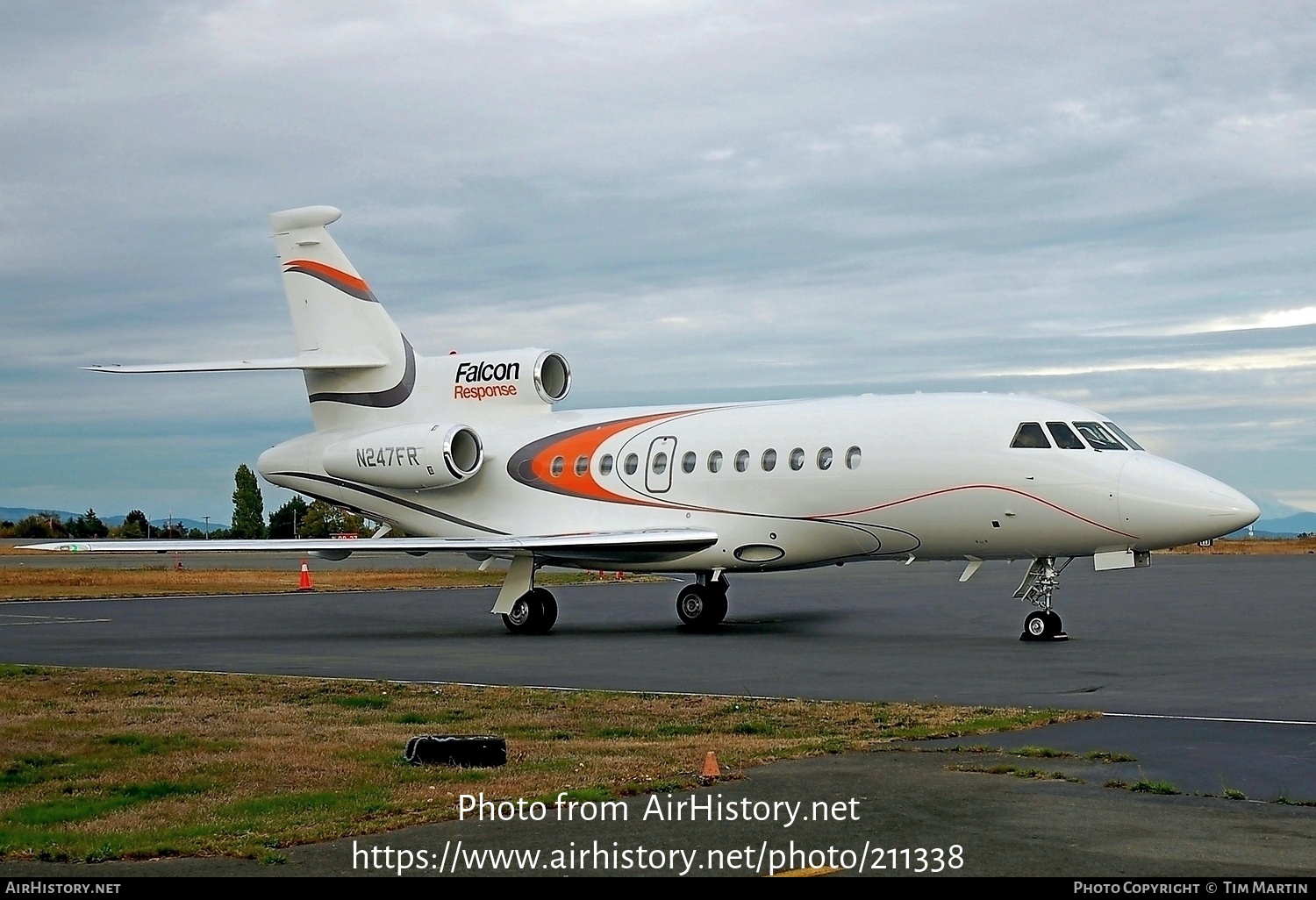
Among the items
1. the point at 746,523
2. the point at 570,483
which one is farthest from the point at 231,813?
the point at 570,483

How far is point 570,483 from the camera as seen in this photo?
27.1 metres

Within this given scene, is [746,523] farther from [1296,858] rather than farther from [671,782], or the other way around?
[1296,858]

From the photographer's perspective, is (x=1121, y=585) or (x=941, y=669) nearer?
(x=941, y=669)

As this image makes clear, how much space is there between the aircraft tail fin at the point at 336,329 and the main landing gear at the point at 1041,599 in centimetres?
1311

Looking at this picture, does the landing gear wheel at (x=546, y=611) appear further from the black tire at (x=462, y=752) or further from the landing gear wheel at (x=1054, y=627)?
the black tire at (x=462, y=752)

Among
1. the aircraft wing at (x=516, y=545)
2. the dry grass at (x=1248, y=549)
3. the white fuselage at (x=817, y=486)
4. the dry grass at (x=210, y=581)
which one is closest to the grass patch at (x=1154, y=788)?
the white fuselage at (x=817, y=486)

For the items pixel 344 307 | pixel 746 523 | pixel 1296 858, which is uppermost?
pixel 344 307

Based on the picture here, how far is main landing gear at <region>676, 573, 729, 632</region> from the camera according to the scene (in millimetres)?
25344

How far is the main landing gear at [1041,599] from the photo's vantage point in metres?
21.0

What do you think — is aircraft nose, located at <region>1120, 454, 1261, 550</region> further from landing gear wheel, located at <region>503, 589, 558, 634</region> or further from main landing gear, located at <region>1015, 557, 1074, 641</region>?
landing gear wheel, located at <region>503, 589, 558, 634</region>

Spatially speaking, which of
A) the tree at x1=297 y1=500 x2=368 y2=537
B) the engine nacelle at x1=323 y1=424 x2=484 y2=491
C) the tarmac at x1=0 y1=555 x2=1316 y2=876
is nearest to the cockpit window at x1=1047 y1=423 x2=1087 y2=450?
the tarmac at x1=0 y1=555 x2=1316 y2=876

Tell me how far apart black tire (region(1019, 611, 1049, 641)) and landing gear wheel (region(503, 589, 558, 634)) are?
7.85 metres

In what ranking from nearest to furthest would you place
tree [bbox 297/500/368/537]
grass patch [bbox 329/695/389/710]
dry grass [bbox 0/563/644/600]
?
grass patch [bbox 329/695/389/710] < dry grass [bbox 0/563/644/600] < tree [bbox 297/500/368/537]

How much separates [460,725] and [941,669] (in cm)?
681
